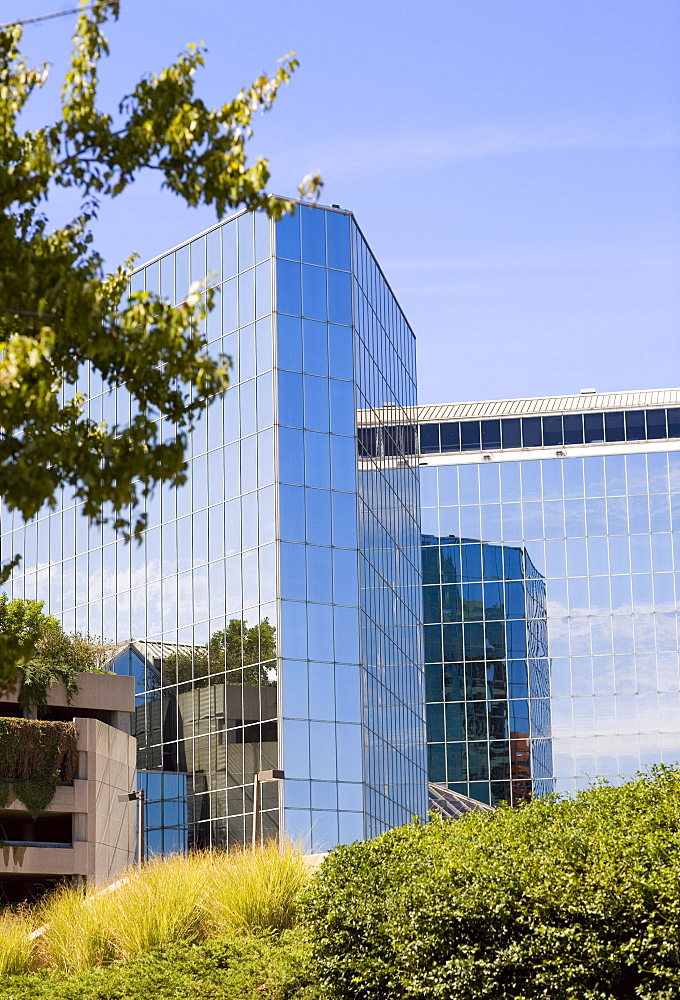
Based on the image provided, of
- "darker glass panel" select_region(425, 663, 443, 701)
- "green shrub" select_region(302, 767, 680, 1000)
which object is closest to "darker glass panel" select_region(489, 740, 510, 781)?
"darker glass panel" select_region(425, 663, 443, 701)

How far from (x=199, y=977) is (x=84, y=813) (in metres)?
21.5

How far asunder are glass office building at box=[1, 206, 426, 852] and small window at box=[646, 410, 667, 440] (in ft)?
89.5

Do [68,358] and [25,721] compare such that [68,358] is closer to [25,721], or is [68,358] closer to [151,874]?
[151,874]

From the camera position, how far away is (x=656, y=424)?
264 ft

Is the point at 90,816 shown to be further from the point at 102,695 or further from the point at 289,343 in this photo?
the point at 289,343

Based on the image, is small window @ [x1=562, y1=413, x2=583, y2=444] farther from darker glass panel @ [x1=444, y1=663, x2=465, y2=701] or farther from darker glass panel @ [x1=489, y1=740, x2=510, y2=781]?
darker glass panel @ [x1=489, y1=740, x2=510, y2=781]

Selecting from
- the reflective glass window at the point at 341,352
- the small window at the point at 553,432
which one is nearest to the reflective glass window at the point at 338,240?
the reflective glass window at the point at 341,352

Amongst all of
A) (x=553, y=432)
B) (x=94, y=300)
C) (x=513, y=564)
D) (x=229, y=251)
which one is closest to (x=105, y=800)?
(x=229, y=251)

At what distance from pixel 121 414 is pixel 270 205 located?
48501 millimetres

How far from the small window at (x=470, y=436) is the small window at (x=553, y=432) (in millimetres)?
3937

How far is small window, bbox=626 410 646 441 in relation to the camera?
80.6 metres

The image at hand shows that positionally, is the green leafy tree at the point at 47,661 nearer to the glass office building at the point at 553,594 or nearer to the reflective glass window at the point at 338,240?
the reflective glass window at the point at 338,240

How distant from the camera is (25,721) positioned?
1566 inches

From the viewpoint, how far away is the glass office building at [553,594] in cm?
7850
